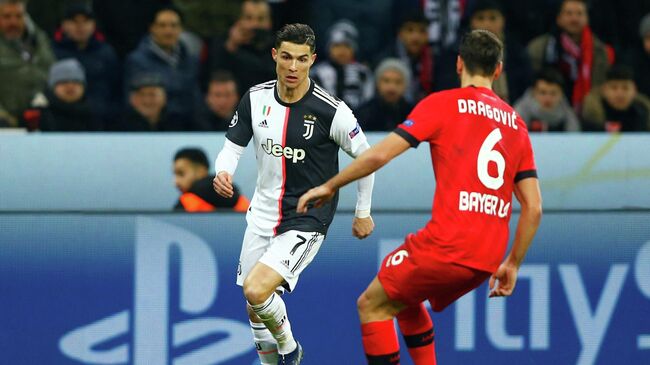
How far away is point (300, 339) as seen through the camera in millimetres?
8438

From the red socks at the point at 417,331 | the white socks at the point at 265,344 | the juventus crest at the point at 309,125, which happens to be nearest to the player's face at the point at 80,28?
the white socks at the point at 265,344

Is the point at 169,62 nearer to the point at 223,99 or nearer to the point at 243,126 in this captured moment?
the point at 223,99

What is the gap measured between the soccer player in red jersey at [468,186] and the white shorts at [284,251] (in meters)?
0.79

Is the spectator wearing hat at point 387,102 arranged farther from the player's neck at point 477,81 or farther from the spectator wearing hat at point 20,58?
the player's neck at point 477,81

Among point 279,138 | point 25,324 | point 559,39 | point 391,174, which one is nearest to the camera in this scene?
point 279,138

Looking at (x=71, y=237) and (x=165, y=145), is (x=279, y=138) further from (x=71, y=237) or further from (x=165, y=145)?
(x=165, y=145)

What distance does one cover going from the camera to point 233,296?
27.6ft

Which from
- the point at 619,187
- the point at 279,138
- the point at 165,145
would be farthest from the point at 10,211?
the point at 619,187

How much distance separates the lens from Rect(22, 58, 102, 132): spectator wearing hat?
1032cm

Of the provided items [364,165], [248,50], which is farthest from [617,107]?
[364,165]

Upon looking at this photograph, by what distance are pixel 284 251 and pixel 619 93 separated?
484cm

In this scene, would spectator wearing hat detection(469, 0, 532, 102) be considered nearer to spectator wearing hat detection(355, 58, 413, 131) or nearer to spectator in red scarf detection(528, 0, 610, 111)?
spectator in red scarf detection(528, 0, 610, 111)

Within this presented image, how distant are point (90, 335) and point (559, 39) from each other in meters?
5.36

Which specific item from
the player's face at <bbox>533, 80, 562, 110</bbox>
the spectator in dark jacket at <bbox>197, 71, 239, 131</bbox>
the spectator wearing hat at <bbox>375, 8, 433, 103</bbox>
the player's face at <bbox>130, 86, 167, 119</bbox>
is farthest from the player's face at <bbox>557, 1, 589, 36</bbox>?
the player's face at <bbox>130, 86, 167, 119</bbox>
